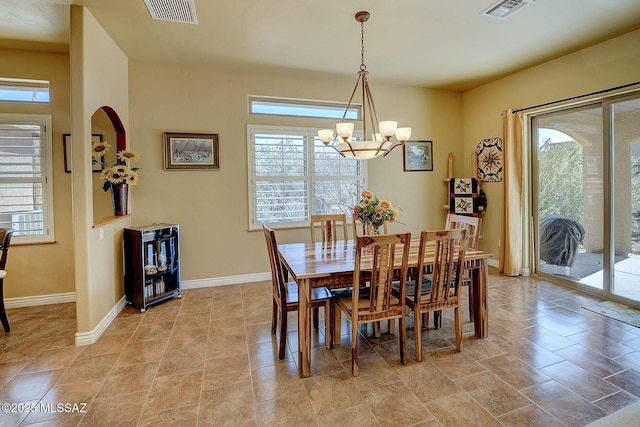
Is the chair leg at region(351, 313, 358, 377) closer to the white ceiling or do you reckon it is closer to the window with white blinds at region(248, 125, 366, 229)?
the window with white blinds at region(248, 125, 366, 229)

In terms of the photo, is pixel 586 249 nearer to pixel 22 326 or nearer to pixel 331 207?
pixel 331 207

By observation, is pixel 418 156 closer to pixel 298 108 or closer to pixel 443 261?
pixel 298 108

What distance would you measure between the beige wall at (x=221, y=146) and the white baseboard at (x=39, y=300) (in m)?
1.17

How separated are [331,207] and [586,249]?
3.31 metres

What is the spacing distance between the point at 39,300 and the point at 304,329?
11.5 feet

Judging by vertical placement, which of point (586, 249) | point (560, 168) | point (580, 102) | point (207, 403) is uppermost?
point (580, 102)

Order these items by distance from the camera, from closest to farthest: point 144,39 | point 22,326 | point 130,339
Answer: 1. point 130,339
2. point 22,326
3. point 144,39

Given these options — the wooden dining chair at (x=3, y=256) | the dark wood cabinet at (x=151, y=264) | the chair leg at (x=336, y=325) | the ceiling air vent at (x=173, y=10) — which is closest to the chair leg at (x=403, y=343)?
the chair leg at (x=336, y=325)

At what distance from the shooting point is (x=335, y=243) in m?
3.35

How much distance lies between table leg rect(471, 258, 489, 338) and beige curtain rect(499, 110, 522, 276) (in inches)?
86.6

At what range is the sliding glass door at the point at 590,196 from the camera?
3451 mm

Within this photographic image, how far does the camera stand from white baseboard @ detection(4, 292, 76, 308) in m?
3.65

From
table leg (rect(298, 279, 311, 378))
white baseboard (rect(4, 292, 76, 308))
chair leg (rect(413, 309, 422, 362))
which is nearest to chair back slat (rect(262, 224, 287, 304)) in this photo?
table leg (rect(298, 279, 311, 378))

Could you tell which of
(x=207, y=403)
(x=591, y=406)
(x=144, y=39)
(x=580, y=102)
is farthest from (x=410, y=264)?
(x=144, y=39)
